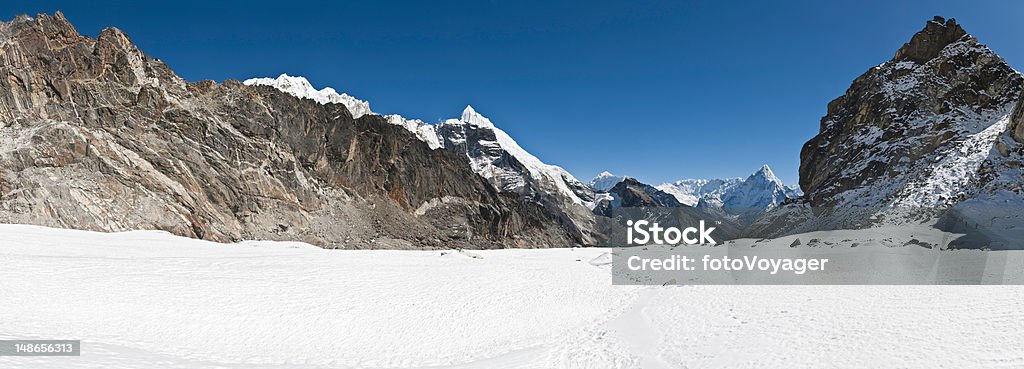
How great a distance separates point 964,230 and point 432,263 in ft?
113

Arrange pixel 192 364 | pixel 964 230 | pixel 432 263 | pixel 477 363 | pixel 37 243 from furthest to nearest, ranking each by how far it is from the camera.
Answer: pixel 964 230 < pixel 432 263 < pixel 37 243 < pixel 477 363 < pixel 192 364

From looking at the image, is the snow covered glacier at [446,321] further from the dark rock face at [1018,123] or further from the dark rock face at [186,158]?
the dark rock face at [1018,123]

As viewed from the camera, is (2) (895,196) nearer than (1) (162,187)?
Yes

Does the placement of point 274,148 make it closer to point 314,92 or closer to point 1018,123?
point 1018,123

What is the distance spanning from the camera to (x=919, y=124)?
57438 mm

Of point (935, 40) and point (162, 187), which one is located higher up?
point (935, 40)

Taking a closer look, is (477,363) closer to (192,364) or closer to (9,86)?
(192,364)

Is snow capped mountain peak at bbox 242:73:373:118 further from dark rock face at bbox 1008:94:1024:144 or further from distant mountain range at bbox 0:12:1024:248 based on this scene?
dark rock face at bbox 1008:94:1024:144

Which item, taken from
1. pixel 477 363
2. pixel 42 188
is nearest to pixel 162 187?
pixel 42 188

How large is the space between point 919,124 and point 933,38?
65.9 ft

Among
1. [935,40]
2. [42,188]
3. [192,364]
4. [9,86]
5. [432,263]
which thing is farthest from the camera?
[935,40]

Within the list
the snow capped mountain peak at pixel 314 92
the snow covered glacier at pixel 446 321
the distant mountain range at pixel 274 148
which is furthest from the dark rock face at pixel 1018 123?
the snow capped mountain peak at pixel 314 92

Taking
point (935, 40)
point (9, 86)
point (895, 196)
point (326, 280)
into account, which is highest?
point (935, 40)

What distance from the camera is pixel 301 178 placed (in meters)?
78.6
